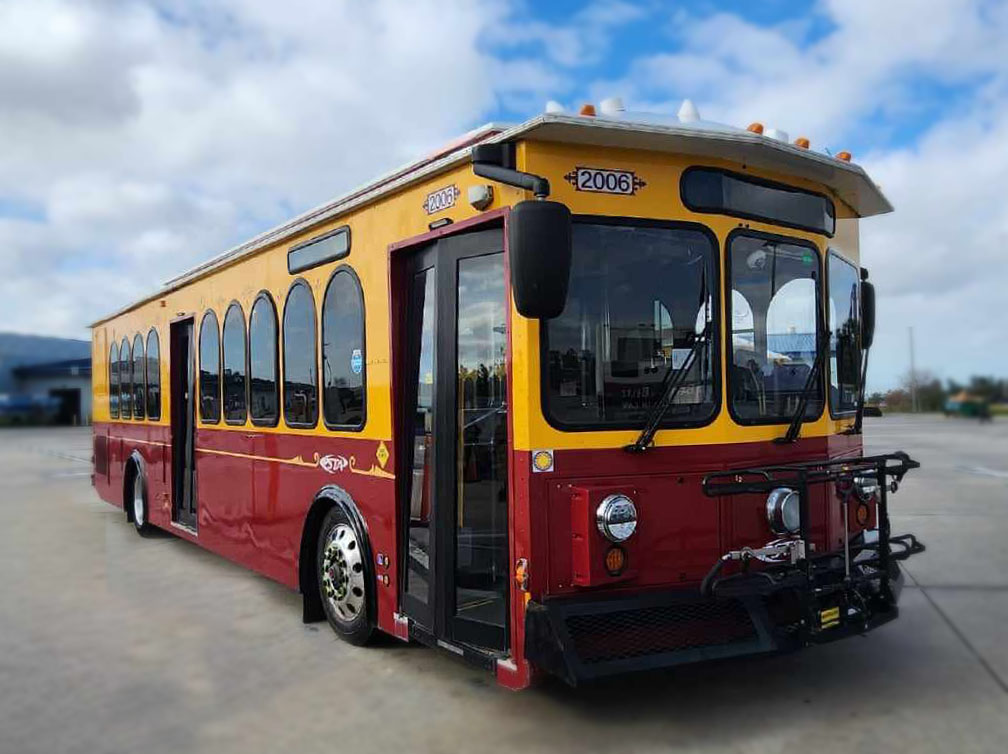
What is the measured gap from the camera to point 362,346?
5297 mm

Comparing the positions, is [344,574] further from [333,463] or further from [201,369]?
[201,369]

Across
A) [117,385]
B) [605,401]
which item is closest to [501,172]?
[605,401]

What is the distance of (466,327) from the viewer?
14.6 ft

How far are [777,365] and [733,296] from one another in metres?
0.50

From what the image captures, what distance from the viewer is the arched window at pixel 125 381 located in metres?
10.6

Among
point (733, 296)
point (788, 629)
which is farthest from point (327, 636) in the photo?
point (733, 296)

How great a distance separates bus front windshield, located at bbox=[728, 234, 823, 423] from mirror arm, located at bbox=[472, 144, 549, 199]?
1127mm

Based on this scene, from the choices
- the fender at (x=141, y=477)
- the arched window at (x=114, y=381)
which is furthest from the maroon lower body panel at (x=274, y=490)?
the arched window at (x=114, y=381)

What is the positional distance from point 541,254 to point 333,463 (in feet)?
8.62

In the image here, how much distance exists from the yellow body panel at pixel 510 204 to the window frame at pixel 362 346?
34 mm

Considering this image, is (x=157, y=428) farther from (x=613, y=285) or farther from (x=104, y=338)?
(x=613, y=285)

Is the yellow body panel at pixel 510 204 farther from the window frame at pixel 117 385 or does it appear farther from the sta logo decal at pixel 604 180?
the window frame at pixel 117 385

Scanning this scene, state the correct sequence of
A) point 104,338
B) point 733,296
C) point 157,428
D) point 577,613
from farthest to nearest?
1. point 104,338
2. point 157,428
3. point 733,296
4. point 577,613

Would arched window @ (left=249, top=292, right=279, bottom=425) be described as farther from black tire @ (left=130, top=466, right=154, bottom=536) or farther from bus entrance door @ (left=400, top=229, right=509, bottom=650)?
black tire @ (left=130, top=466, right=154, bottom=536)
